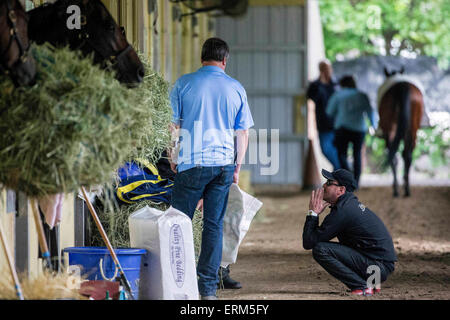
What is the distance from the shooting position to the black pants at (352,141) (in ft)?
44.3

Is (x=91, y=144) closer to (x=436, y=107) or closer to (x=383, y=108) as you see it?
(x=383, y=108)

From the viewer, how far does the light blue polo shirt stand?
5.15 meters

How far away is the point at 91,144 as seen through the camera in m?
3.84

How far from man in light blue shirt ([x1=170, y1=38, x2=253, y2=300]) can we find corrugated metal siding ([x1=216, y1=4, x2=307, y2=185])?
10824 mm

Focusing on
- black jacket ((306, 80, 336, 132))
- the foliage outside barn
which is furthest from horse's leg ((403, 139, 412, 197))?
the foliage outside barn

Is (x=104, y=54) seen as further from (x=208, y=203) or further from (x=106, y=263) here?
(x=208, y=203)

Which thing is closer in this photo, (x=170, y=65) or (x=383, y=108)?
(x=170, y=65)

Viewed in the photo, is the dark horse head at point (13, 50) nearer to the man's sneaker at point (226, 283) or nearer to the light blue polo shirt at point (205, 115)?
the light blue polo shirt at point (205, 115)

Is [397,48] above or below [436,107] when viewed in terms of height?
above

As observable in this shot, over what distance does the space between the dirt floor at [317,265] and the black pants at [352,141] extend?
1.87ft

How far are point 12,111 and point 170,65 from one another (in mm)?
6197

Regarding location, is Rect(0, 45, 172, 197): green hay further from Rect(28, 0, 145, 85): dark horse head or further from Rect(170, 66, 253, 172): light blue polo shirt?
Rect(170, 66, 253, 172): light blue polo shirt

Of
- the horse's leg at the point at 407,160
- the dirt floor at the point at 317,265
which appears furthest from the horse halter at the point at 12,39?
the horse's leg at the point at 407,160

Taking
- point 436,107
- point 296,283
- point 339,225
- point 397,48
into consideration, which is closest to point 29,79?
point 339,225
